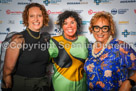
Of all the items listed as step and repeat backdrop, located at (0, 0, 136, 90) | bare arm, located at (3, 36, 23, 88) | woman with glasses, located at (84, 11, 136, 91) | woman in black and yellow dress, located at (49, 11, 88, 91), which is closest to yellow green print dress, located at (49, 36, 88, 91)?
woman in black and yellow dress, located at (49, 11, 88, 91)

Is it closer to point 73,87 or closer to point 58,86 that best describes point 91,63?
point 73,87

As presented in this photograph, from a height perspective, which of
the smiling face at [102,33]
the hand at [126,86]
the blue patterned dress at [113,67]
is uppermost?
the smiling face at [102,33]

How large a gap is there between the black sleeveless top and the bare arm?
2.5 inches

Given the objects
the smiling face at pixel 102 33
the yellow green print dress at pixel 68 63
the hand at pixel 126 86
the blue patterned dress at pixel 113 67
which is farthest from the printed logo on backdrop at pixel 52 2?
the hand at pixel 126 86

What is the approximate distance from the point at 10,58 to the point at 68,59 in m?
→ 0.64

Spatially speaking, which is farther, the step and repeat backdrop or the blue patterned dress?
the step and repeat backdrop

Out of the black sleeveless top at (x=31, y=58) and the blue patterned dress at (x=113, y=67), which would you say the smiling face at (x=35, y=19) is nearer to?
the black sleeveless top at (x=31, y=58)

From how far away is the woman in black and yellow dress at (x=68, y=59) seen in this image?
54.7 inches

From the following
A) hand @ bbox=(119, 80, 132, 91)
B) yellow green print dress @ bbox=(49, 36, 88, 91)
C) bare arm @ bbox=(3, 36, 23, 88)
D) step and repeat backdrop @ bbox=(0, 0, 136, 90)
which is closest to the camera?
hand @ bbox=(119, 80, 132, 91)

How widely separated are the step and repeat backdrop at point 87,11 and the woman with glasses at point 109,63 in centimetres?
83

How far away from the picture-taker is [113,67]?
3.90ft

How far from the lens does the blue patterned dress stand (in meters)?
1.18

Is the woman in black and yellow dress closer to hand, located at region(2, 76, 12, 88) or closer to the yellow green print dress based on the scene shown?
the yellow green print dress

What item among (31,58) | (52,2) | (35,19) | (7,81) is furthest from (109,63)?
(52,2)
